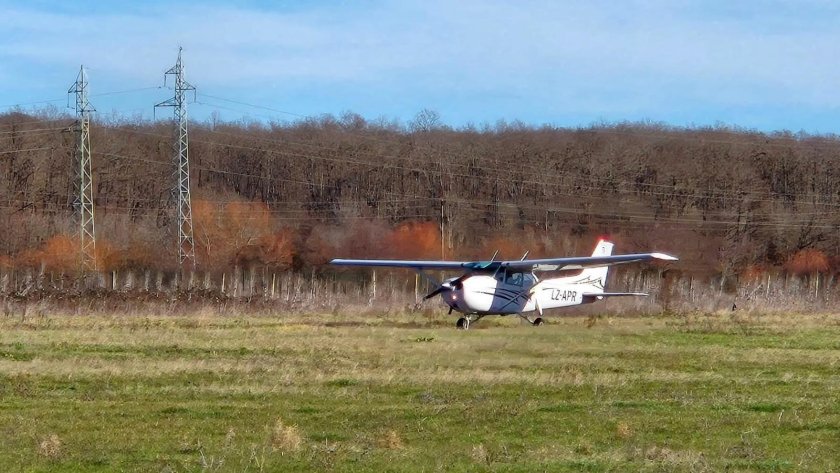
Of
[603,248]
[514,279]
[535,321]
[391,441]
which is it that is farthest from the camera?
[603,248]

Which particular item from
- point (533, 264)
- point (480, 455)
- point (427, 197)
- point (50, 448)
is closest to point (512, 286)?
point (533, 264)

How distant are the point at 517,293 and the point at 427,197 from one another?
42223mm

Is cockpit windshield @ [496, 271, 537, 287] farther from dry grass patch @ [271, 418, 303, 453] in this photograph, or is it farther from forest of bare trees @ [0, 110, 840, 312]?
dry grass patch @ [271, 418, 303, 453]

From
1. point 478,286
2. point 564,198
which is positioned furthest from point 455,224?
point 478,286

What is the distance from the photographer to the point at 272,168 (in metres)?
76.2

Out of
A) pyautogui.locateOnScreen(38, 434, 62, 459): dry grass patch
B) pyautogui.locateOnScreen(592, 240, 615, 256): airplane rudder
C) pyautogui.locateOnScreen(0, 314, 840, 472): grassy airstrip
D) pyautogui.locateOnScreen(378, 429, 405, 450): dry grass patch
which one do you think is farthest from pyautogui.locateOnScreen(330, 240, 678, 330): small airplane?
pyautogui.locateOnScreen(38, 434, 62, 459): dry grass patch

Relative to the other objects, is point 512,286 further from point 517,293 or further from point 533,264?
point 533,264

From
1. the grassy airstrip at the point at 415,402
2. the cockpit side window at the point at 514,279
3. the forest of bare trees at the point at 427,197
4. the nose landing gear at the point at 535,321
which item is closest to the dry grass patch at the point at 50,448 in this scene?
the grassy airstrip at the point at 415,402

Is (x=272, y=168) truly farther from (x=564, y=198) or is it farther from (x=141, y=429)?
(x=141, y=429)

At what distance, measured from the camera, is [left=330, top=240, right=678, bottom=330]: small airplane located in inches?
1132

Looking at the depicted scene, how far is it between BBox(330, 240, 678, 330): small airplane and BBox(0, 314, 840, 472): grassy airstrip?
6.17 meters

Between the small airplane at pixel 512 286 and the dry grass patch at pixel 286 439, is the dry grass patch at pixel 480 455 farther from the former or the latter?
the small airplane at pixel 512 286

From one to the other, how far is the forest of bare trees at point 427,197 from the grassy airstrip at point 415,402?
24842 millimetres

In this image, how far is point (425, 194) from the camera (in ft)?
239
